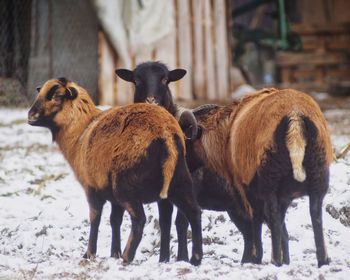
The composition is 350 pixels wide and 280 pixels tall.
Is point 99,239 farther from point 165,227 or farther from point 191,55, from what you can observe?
point 191,55

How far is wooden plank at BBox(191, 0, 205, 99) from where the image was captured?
48.3 ft

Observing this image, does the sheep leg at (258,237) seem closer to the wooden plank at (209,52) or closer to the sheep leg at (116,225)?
the sheep leg at (116,225)

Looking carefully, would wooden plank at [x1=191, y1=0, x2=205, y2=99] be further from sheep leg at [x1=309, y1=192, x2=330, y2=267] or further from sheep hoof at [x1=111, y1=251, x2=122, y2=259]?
sheep leg at [x1=309, y1=192, x2=330, y2=267]

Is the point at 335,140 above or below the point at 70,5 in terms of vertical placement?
below

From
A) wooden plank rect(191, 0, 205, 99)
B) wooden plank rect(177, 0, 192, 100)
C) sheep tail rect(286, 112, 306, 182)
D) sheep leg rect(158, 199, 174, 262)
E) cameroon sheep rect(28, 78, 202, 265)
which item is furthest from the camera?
wooden plank rect(191, 0, 205, 99)

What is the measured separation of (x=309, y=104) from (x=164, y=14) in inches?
344

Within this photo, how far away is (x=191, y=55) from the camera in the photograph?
14656 millimetres

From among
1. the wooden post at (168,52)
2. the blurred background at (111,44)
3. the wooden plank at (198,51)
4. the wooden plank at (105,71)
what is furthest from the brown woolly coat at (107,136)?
the wooden plank at (198,51)

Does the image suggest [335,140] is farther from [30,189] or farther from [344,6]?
[344,6]

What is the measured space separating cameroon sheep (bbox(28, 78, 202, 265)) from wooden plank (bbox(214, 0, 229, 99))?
9.69 m

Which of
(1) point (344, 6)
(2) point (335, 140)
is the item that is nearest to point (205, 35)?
(2) point (335, 140)

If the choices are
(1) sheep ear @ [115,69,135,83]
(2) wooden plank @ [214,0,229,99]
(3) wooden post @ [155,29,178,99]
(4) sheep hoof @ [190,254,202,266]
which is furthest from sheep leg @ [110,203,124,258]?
(2) wooden plank @ [214,0,229,99]

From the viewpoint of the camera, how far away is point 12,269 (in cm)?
547

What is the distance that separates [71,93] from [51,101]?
0.51 feet
